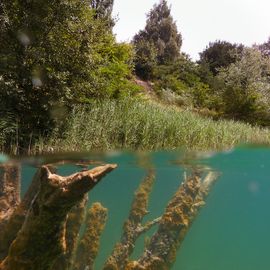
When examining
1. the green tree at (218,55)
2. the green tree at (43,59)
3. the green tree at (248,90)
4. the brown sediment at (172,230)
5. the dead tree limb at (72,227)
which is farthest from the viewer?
the green tree at (218,55)

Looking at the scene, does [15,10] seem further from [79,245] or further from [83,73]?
→ [79,245]

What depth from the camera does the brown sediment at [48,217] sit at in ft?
15.3

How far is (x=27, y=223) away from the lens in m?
5.38

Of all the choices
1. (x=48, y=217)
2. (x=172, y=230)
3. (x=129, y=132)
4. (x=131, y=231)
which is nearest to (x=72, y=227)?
(x=131, y=231)

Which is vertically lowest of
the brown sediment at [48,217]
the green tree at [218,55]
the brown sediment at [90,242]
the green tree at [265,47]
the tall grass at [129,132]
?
the brown sediment at [90,242]

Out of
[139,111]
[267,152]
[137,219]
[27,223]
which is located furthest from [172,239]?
[267,152]

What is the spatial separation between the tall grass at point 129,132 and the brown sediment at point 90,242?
169 inches

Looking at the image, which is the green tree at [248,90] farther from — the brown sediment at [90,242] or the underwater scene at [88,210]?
the brown sediment at [90,242]

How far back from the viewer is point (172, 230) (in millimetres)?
9820

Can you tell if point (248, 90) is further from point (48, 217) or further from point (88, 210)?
point (48, 217)

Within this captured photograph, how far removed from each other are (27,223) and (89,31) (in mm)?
10456

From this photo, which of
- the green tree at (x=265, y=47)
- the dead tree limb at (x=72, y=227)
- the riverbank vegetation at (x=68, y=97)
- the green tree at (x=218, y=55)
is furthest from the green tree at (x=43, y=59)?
the green tree at (x=265, y=47)

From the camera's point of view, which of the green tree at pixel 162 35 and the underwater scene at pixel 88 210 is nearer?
the underwater scene at pixel 88 210

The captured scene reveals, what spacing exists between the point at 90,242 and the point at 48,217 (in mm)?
5078
